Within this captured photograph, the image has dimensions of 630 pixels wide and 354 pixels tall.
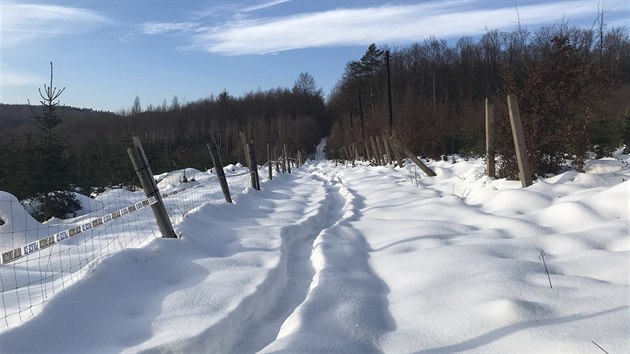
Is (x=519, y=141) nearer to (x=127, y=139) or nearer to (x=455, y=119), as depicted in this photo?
(x=127, y=139)

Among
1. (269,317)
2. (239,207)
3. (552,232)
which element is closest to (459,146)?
(239,207)

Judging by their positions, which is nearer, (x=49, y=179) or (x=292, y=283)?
(x=292, y=283)

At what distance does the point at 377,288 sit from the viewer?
14.5 feet

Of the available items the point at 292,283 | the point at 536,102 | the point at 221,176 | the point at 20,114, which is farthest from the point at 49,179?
the point at 20,114

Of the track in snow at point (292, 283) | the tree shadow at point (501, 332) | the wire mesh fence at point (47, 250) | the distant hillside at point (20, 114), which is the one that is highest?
the distant hillside at point (20, 114)

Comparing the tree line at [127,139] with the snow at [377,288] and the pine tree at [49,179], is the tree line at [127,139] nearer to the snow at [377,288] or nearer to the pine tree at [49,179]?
the pine tree at [49,179]

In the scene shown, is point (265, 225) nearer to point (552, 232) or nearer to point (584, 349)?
point (552, 232)

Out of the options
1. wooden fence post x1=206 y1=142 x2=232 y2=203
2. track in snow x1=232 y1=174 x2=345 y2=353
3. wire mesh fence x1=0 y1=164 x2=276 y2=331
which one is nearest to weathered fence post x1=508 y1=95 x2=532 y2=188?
track in snow x1=232 y1=174 x2=345 y2=353

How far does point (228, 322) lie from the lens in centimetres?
370

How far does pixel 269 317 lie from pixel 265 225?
149 inches

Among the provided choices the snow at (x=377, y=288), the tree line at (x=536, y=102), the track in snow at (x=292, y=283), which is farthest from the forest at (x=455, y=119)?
the track in snow at (x=292, y=283)

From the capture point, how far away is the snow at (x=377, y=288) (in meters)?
3.18

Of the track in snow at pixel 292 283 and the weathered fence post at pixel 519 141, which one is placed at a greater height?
the weathered fence post at pixel 519 141

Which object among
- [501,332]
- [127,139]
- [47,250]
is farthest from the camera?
[127,139]
